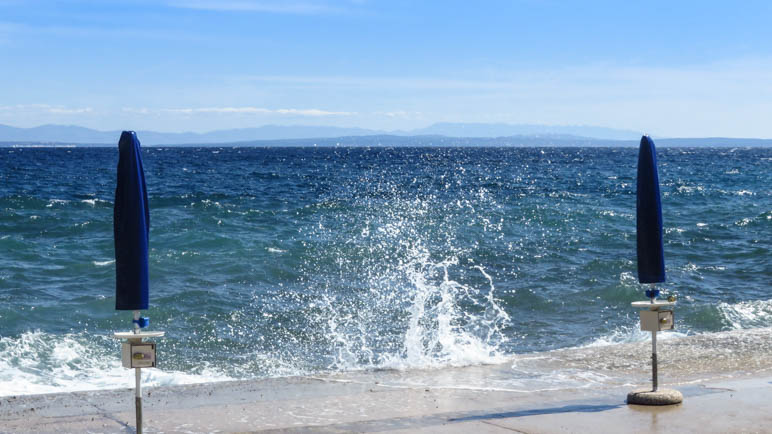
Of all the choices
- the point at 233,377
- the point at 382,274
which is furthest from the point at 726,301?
the point at 233,377

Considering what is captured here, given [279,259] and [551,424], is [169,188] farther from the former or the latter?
[551,424]

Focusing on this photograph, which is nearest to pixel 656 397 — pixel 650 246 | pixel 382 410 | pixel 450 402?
pixel 650 246

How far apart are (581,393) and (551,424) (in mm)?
1568

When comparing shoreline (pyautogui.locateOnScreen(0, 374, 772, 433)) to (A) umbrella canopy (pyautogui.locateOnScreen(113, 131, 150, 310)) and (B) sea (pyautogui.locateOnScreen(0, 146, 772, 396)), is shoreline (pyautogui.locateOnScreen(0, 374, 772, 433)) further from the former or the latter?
(A) umbrella canopy (pyautogui.locateOnScreen(113, 131, 150, 310))

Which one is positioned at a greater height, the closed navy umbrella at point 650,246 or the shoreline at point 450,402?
the closed navy umbrella at point 650,246

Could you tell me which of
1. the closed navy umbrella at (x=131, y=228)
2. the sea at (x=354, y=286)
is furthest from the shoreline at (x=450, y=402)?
the closed navy umbrella at (x=131, y=228)

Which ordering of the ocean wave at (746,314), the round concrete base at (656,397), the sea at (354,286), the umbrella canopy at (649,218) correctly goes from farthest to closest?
the ocean wave at (746,314) → the sea at (354,286) → the round concrete base at (656,397) → the umbrella canopy at (649,218)

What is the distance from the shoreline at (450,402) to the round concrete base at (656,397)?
0.28 feet

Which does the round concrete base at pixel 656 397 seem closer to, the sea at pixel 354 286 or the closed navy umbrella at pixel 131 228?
the sea at pixel 354 286

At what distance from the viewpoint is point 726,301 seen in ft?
51.0

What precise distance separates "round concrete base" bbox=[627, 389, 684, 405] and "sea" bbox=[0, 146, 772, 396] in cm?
170

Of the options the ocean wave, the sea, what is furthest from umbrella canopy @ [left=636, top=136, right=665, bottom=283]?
the ocean wave

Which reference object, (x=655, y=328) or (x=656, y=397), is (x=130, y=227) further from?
(x=656, y=397)

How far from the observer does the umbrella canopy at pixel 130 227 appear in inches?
216
